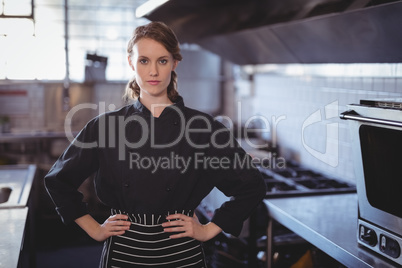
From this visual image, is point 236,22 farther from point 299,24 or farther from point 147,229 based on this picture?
point 147,229

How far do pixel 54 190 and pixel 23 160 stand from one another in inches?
120

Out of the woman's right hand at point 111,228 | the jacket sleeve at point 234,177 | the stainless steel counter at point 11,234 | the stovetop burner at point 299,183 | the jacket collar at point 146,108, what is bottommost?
the stainless steel counter at point 11,234

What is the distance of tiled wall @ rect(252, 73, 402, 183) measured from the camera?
2523 millimetres

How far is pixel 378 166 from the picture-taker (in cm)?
155

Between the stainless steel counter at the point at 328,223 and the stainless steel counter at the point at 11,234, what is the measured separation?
1.09 m

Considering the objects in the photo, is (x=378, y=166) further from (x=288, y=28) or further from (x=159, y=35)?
(x=288, y=28)

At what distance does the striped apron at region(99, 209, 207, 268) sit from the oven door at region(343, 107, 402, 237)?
0.67 meters

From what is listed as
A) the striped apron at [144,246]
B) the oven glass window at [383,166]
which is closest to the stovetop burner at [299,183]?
the oven glass window at [383,166]

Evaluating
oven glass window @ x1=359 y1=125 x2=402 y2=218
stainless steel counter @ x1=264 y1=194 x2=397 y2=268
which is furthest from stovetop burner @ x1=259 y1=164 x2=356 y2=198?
oven glass window @ x1=359 y1=125 x2=402 y2=218

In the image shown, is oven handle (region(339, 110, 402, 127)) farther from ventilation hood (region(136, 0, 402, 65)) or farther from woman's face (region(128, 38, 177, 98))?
woman's face (region(128, 38, 177, 98))

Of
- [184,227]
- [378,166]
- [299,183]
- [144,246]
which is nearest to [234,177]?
[184,227]

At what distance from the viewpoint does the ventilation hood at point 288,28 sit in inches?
77.6

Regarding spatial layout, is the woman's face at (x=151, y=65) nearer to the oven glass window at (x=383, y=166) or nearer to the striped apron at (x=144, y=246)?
the striped apron at (x=144, y=246)

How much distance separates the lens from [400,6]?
170cm
